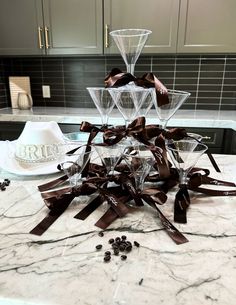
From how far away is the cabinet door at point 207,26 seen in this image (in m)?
1.83

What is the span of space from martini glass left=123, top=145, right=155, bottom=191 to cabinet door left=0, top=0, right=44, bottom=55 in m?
1.83

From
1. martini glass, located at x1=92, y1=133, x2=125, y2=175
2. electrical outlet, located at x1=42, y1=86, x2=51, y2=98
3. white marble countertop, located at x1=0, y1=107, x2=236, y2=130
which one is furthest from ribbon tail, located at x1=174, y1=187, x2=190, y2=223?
electrical outlet, located at x1=42, y1=86, x2=51, y2=98

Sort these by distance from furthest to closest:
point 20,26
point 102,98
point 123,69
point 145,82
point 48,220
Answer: point 123,69 → point 20,26 → point 102,98 → point 145,82 → point 48,220

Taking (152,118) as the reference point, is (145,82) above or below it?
above

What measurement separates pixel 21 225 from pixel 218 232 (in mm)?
455

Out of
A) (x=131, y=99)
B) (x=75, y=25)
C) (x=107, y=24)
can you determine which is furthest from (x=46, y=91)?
(x=131, y=99)

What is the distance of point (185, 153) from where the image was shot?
0.69 m

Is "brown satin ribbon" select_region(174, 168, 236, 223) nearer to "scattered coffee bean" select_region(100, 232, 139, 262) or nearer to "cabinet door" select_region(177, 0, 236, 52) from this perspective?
"scattered coffee bean" select_region(100, 232, 139, 262)

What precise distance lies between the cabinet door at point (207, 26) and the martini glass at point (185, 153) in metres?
1.48

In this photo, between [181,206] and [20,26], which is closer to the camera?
[181,206]

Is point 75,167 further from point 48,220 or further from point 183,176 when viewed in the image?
point 183,176

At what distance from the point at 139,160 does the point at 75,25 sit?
177 centimetres

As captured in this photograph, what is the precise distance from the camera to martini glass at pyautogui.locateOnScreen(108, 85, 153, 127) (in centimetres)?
74

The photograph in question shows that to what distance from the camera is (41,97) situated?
263cm
